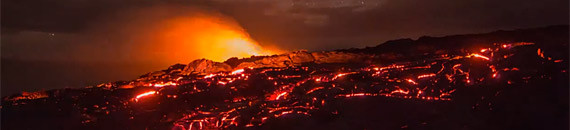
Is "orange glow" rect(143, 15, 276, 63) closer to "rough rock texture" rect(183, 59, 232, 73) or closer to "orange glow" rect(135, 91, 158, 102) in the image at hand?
"rough rock texture" rect(183, 59, 232, 73)

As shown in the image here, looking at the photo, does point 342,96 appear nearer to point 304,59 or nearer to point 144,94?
point 304,59

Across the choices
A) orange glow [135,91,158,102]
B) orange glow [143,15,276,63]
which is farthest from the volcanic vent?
orange glow [143,15,276,63]

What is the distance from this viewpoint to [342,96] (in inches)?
79.5


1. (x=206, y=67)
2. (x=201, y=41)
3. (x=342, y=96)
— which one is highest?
(x=201, y=41)

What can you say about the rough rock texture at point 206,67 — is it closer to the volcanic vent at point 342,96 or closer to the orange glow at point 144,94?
the volcanic vent at point 342,96

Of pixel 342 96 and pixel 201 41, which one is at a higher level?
pixel 201 41

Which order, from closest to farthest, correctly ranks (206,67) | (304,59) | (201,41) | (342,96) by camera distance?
(342,96) < (206,67) < (304,59) < (201,41)

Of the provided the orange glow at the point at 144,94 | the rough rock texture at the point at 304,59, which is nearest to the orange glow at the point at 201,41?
the rough rock texture at the point at 304,59

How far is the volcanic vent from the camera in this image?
1.90 meters

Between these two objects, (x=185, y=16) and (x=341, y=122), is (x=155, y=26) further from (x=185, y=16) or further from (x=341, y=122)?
(x=341, y=122)

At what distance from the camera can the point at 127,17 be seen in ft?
10.7

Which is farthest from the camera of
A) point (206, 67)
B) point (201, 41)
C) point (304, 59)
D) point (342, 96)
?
point (201, 41)

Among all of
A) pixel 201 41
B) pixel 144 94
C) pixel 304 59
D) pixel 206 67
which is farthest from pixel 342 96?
pixel 201 41

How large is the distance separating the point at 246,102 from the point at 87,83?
6.96ft
